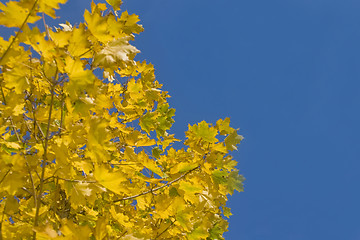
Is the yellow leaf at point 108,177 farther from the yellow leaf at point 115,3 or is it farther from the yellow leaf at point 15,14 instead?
the yellow leaf at point 115,3

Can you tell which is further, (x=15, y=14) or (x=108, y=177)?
(x=108, y=177)

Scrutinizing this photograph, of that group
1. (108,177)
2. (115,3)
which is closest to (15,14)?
(108,177)

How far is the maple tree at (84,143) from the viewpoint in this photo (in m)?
1.26

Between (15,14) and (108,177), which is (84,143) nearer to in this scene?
(108,177)

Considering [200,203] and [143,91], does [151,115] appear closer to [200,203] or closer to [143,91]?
[143,91]

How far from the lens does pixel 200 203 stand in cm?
205

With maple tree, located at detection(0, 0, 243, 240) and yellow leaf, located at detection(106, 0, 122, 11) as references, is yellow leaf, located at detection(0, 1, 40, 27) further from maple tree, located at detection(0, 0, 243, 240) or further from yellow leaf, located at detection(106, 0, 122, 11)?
yellow leaf, located at detection(106, 0, 122, 11)

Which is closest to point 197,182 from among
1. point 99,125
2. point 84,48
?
point 99,125

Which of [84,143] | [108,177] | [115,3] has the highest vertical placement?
[115,3]

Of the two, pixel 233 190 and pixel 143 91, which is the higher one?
pixel 143 91

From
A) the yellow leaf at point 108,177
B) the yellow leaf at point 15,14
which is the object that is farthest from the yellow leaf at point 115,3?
the yellow leaf at point 108,177

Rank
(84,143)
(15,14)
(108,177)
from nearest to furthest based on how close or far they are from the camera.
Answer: (15,14) → (108,177) → (84,143)

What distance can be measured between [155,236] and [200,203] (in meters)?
0.39

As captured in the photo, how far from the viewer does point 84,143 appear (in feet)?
6.10
